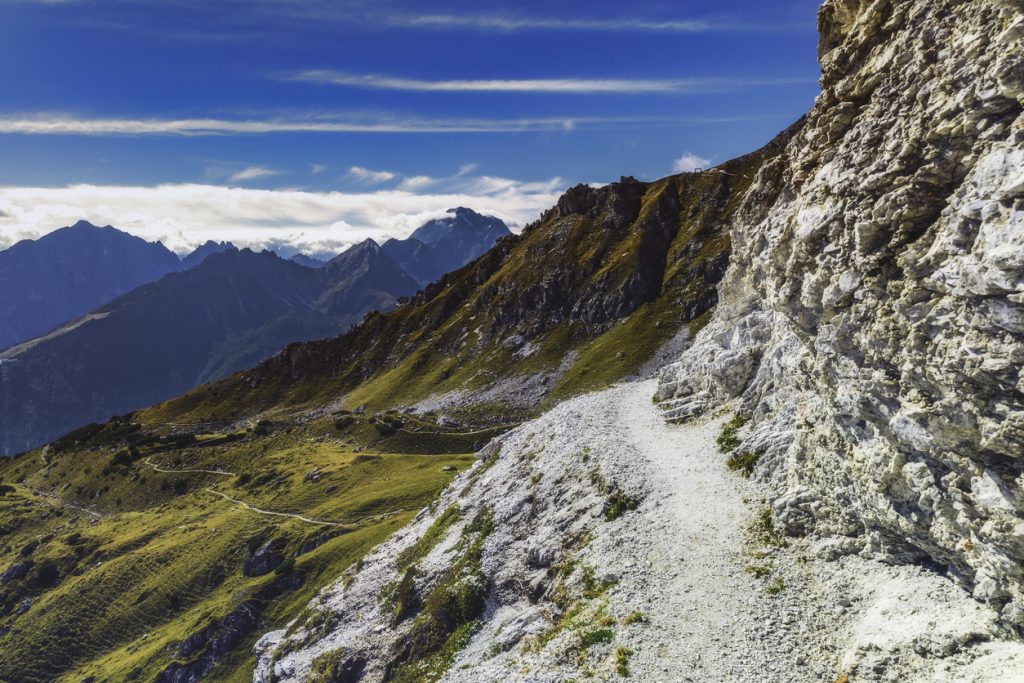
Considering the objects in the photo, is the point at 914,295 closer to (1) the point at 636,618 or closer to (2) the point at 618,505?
(1) the point at 636,618

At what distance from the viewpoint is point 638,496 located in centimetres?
3988

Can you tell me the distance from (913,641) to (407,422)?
425 ft

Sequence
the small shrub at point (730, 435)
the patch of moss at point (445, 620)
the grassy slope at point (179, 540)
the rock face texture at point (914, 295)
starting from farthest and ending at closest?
the grassy slope at point (179, 540), the small shrub at point (730, 435), the patch of moss at point (445, 620), the rock face texture at point (914, 295)

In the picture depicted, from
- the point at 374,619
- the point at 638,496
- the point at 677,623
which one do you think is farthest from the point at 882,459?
the point at 374,619

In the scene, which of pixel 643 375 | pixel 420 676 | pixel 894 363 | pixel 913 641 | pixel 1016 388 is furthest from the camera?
pixel 643 375

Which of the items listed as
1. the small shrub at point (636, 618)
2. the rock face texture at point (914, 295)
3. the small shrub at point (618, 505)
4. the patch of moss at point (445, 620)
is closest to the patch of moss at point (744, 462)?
the rock face texture at point (914, 295)

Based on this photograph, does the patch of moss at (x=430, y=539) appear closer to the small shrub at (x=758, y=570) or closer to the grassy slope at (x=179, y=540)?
the grassy slope at (x=179, y=540)

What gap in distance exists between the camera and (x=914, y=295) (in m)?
22.0

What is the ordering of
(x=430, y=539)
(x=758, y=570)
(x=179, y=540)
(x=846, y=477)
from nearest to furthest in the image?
(x=846, y=477)
(x=758, y=570)
(x=430, y=539)
(x=179, y=540)

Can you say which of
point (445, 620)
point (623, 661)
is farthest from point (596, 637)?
point (445, 620)

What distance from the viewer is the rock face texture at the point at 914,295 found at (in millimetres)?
18797

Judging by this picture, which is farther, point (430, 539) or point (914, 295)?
point (430, 539)

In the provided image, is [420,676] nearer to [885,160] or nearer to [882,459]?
[882,459]

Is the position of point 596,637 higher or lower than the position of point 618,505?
lower
